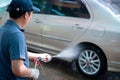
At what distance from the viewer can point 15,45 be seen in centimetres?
230

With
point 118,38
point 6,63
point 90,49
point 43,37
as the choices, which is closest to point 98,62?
point 90,49

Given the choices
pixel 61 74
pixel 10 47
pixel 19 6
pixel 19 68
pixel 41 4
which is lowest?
pixel 61 74

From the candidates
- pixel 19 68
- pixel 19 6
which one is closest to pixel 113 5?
pixel 19 6

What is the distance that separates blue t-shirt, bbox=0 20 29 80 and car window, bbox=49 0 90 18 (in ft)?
11.8

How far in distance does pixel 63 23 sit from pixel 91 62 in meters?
0.95

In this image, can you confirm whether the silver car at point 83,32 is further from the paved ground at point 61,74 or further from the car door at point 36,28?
the paved ground at point 61,74

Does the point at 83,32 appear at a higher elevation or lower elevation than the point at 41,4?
lower

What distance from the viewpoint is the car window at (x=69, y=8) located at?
5941mm

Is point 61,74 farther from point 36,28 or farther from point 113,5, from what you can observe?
point 113,5

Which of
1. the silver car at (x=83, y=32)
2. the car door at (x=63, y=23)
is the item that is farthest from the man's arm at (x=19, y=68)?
the car door at (x=63, y=23)

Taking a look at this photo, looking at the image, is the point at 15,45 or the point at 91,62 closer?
the point at 15,45

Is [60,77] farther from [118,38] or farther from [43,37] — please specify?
[118,38]

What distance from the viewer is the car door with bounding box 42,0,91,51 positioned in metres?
5.91

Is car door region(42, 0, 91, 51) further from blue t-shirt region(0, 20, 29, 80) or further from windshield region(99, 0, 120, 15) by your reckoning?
blue t-shirt region(0, 20, 29, 80)
